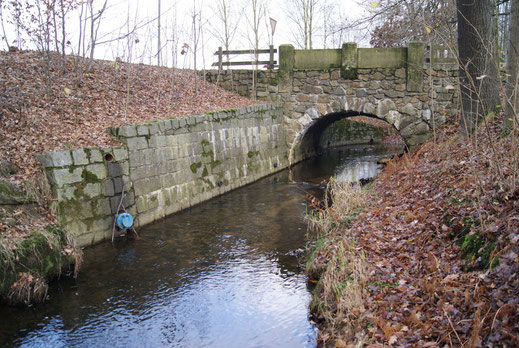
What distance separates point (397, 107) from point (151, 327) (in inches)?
469

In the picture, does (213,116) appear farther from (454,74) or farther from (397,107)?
(454,74)

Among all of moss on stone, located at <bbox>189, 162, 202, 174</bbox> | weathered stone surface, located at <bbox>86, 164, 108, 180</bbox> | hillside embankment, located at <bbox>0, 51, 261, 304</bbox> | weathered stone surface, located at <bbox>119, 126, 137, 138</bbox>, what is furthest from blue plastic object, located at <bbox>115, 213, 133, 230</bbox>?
moss on stone, located at <bbox>189, 162, 202, 174</bbox>

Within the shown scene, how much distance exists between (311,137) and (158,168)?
1117 centimetres

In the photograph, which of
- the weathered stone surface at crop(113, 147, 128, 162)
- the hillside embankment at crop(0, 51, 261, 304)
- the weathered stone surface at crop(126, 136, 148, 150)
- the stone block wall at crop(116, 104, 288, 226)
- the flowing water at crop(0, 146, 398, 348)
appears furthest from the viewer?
the stone block wall at crop(116, 104, 288, 226)

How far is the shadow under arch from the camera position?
1691cm

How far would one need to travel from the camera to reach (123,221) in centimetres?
845

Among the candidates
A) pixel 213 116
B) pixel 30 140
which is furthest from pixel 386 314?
pixel 213 116

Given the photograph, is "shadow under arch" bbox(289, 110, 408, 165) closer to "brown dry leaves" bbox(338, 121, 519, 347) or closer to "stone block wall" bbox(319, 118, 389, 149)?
"stone block wall" bbox(319, 118, 389, 149)

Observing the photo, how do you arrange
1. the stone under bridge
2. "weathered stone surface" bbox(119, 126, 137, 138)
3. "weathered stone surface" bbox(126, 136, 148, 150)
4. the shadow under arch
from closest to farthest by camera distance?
"weathered stone surface" bbox(119, 126, 137, 138), "weathered stone surface" bbox(126, 136, 148, 150), the stone under bridge, the shadow under arch

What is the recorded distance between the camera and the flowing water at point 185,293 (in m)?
5.13

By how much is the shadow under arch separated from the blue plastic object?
9526 mm

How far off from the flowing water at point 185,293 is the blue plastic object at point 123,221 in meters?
0.29

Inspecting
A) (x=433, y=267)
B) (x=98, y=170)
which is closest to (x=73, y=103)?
(x=98, y=170)

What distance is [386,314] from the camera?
162 inches
